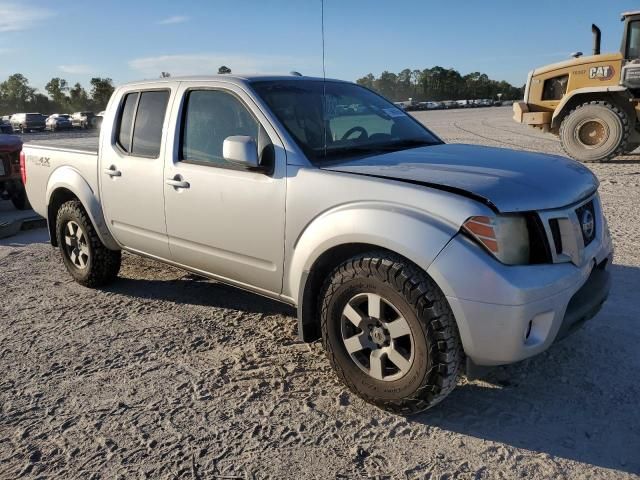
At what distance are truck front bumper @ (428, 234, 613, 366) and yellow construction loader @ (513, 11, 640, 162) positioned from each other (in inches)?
400

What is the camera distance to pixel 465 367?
9.25ft

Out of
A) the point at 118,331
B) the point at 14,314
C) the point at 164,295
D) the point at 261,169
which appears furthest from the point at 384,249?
the point at 14,314

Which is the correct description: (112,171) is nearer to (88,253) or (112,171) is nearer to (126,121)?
(126,121)

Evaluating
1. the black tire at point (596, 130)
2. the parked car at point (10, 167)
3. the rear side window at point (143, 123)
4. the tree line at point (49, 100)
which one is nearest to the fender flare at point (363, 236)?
the rear side window at point (143, 123)

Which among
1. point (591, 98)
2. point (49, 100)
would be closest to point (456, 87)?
point (49, 100)

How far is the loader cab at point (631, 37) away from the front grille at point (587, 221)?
10138mm

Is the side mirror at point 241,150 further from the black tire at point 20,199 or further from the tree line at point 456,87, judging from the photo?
the tree line at point 456,87

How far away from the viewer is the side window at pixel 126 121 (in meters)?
Answer: 4.43

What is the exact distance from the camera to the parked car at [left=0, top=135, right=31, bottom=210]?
870 cm

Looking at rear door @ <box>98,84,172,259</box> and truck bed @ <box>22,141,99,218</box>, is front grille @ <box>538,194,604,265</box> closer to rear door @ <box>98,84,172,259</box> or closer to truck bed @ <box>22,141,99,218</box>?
rear door @ <box>98,84,172,259</box>

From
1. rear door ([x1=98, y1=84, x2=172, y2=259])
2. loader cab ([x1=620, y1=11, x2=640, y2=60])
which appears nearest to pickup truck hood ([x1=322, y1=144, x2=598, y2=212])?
rear door ([x1=98, y1=84, x2=172, y2=259])

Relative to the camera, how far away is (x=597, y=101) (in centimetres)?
1185

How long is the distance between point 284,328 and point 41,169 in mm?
3014

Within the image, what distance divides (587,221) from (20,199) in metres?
8.87
